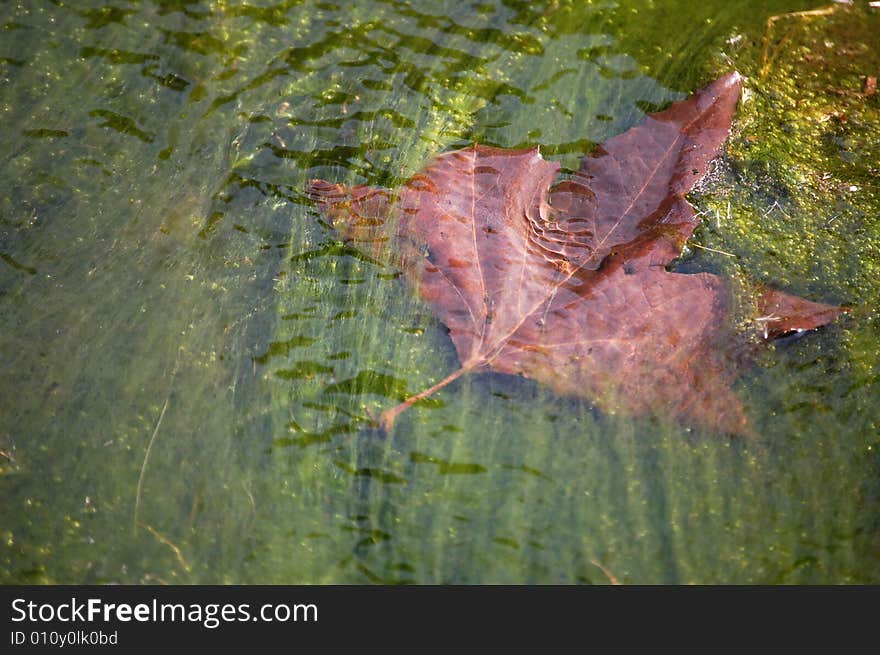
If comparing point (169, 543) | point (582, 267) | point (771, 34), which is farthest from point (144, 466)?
point (771, 34)

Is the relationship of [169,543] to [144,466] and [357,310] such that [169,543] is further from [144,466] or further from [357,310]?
[357,310]

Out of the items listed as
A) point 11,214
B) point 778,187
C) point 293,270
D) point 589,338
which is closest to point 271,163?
point 293,270

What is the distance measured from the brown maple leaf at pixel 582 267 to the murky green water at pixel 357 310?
0.04 metres

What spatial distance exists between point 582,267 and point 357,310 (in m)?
0.48

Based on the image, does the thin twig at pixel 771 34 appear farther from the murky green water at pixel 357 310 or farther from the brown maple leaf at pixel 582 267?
the brown maple leaf at pixel 582 267

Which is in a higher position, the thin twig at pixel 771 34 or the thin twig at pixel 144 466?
the thin twig at pixel 771 34

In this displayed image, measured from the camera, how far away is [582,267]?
1.55 m

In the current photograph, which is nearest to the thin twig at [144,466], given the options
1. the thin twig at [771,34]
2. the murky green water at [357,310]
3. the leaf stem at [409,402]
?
the murky green water at [357,310]

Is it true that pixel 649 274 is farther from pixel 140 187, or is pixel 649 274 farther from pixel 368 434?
pixel 140 187

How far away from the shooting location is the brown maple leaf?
4.98 ft

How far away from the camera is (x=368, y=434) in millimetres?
1520

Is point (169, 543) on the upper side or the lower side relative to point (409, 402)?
lower

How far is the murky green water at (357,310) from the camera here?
1.50 meters
